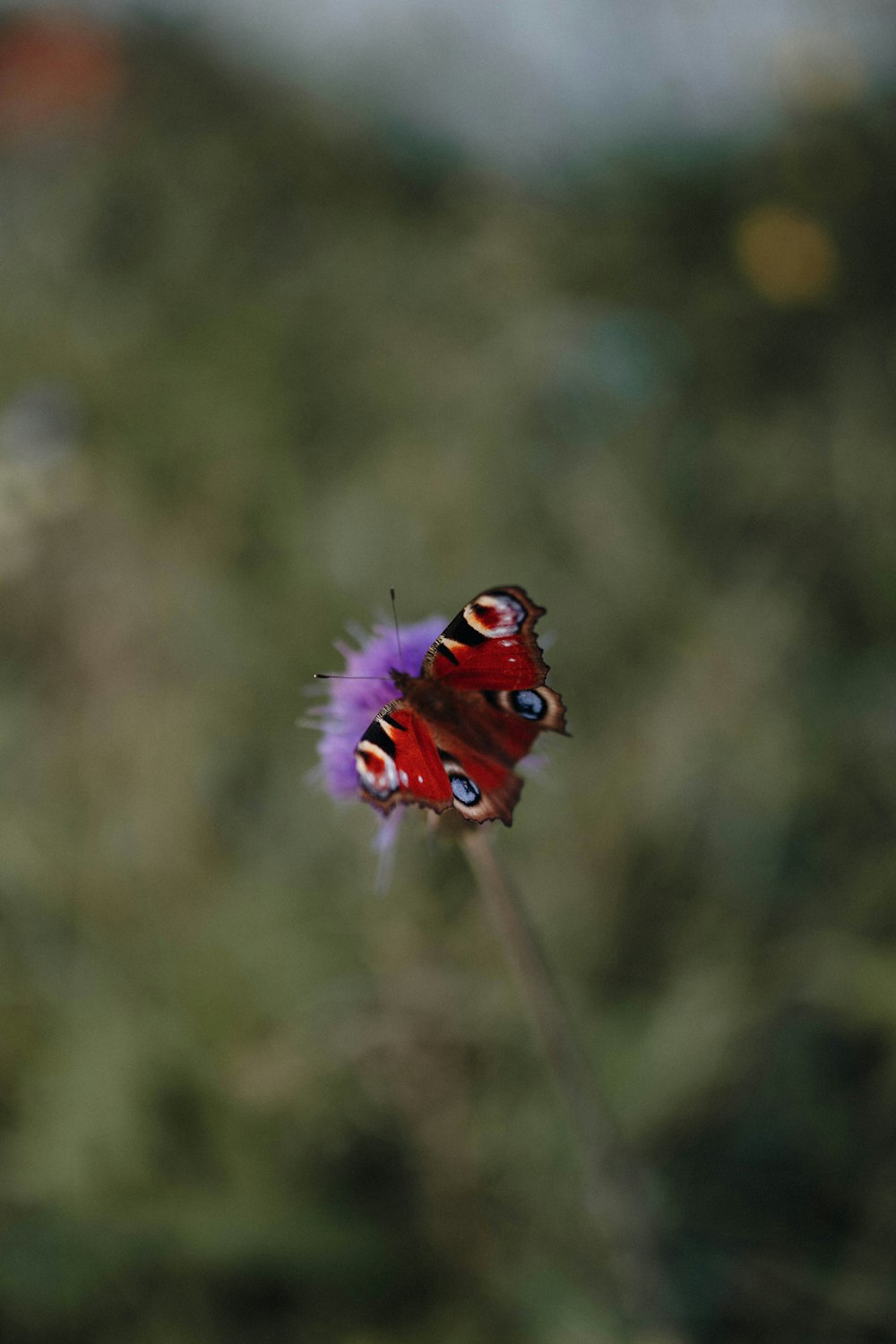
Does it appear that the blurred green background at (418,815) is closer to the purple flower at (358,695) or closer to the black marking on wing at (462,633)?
the purple flower at (358,695)

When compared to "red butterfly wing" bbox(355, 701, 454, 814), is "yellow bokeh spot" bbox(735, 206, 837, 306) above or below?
above

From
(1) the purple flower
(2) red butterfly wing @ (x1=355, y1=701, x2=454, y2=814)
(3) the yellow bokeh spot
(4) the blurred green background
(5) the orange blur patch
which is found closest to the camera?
(2) red butterfly wing @ (x1=355, y1=701, x2=454, y2=814)

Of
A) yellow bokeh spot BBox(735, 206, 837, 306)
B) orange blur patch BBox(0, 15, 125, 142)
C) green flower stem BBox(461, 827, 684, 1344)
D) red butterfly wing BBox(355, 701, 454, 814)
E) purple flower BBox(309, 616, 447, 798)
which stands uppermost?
orange blur patch BBox(0, 15, 125, 142)

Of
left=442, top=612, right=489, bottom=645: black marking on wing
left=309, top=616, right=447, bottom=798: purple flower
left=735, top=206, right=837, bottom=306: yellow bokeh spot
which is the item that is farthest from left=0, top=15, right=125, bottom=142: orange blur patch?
left=442, top=612, right=489, bottom=645: black marking on wing

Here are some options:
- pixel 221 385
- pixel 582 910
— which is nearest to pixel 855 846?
pixel 582 910

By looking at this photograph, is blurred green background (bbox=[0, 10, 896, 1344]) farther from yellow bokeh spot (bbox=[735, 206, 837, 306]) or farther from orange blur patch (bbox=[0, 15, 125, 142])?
orange blur patch (bbox=[0, 15, 125, 142])

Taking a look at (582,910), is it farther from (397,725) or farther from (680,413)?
(680,413)

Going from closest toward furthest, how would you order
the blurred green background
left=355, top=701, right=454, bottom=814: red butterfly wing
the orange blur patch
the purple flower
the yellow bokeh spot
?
left=355, top=701, right=454, bottom=814: red butterfly wing
the purple flower
the blurred green background
the yellow bokeh spot
the orange blur patch

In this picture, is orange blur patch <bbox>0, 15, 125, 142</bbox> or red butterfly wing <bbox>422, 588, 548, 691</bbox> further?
orange blur patch <bbox>0, 15, 125, 142</bbox>
